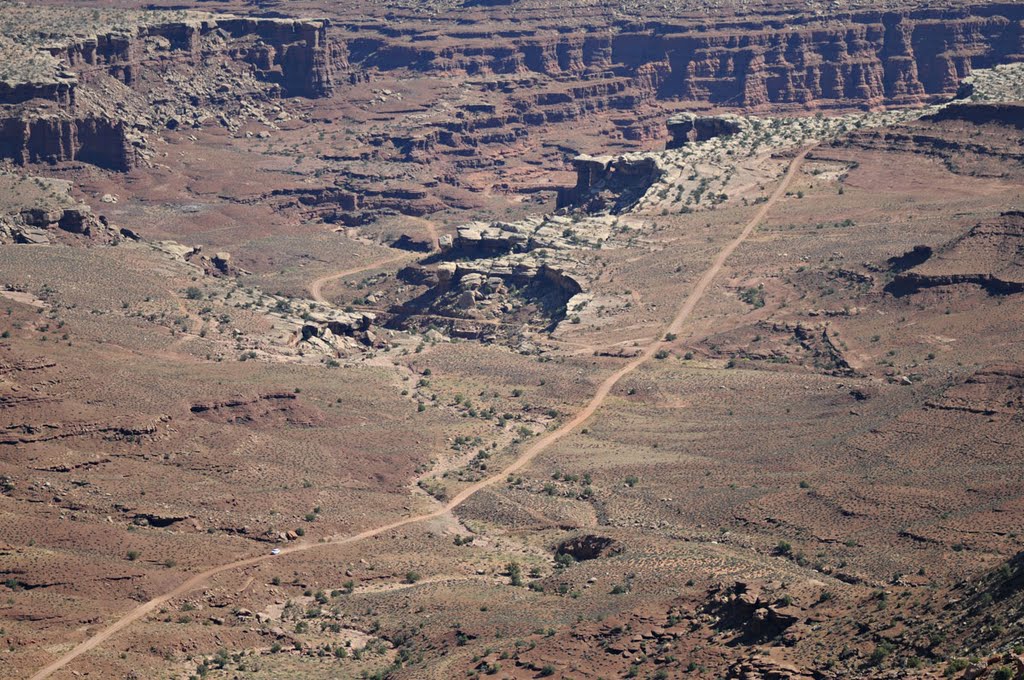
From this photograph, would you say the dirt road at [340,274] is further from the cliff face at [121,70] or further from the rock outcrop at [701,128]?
the cliff face at [121,70]

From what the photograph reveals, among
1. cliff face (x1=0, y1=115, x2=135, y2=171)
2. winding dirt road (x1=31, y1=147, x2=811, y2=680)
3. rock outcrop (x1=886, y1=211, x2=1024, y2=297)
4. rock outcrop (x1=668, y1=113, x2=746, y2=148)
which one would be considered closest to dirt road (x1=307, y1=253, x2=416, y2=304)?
winding dirt road (x1=31, y1=147, x2=811, y2=680)

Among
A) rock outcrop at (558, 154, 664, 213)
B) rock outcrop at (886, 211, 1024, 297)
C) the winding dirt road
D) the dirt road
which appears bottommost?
the dirt road

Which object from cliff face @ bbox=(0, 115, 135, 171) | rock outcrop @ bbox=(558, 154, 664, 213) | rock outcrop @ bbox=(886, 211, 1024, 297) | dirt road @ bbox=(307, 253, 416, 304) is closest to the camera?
rock outcrop @ bbox=(886, 211, 1024, 297)

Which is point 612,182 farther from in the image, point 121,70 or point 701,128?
point 121,70

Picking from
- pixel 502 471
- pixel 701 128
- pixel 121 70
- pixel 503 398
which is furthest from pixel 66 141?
pixel 502 471

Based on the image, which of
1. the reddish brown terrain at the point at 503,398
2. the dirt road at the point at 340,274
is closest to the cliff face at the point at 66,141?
the reddish brown terrain at the point at 503,398

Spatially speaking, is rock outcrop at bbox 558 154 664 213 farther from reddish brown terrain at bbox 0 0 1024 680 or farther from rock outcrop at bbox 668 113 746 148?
rock outcrop at bbox 668 113 746 148

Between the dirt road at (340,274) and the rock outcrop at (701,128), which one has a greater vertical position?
the rock outcrop at (701,128)
